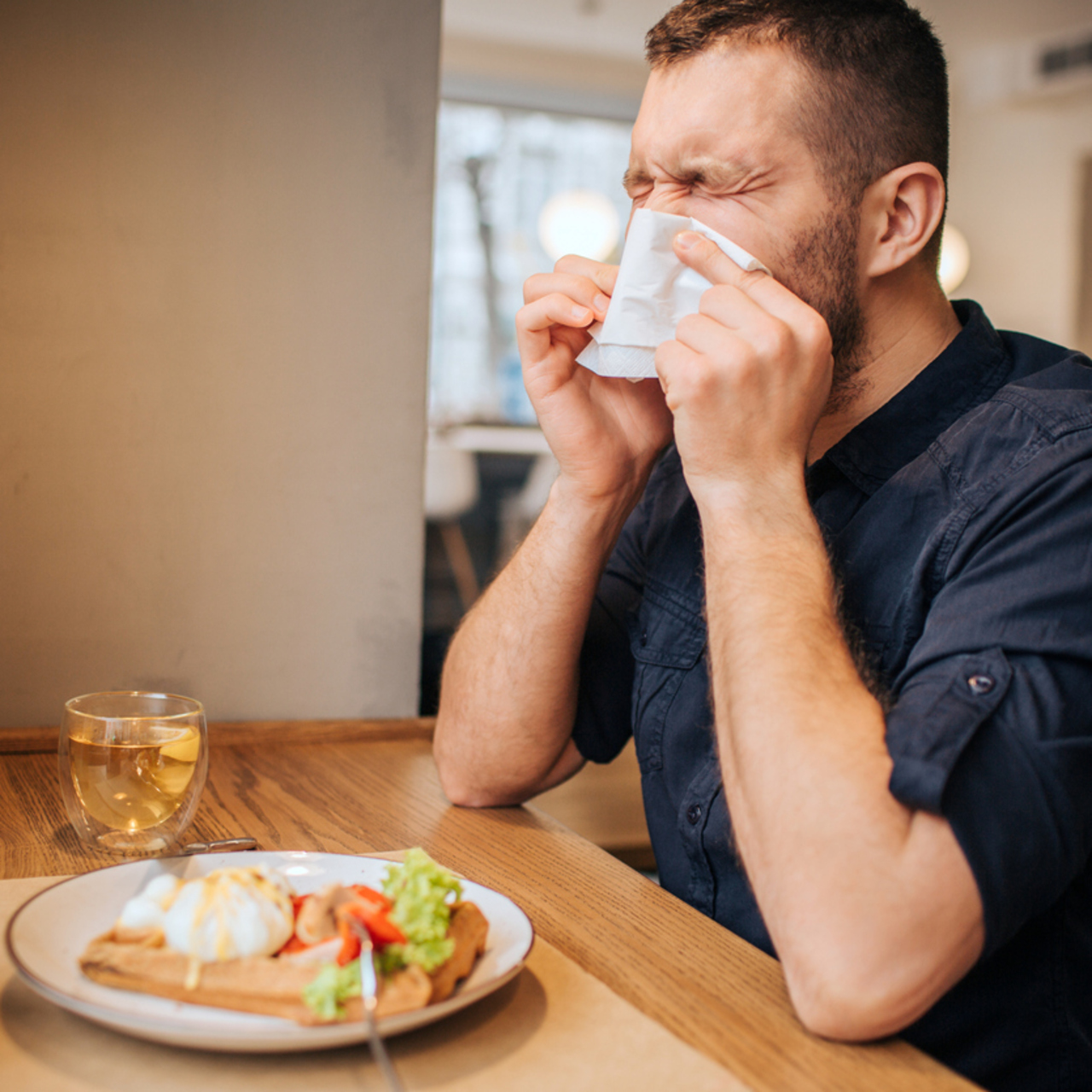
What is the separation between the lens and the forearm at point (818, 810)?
0.66 metres

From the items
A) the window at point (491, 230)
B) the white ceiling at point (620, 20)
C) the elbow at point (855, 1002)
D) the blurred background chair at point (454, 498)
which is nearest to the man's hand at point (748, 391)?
the elbow at point (855, 1002)

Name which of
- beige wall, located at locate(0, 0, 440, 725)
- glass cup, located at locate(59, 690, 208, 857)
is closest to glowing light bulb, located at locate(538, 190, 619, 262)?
beige wall, located at locate(0, 0, 440, 725)

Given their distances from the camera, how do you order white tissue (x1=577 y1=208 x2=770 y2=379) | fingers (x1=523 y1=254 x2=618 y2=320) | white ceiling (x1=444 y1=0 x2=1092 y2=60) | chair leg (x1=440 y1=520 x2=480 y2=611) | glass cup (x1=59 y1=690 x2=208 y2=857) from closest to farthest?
glass cup (x1=59 y1=690 x2=208 y2=857) < white tissue (x1=577 y1=208 x2=770 y2=379) < fingers (x1=523 y1=254 x2=618 y2=320) < white ceiling (x1=444 y1=0 x2=1092 y2=60) < chair leg (x1=440 y1=520 x2=480 y2=611)

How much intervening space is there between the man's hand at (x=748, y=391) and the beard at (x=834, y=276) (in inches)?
6.9

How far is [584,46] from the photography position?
6.47 meters

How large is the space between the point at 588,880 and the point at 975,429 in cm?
50

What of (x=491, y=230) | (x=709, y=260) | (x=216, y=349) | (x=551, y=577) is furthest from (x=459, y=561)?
(x=709, y=260)

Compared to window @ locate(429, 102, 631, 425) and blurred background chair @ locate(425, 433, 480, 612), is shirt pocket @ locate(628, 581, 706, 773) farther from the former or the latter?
window @ locate(429, 102, 631, 425)

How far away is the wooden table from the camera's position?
64cm

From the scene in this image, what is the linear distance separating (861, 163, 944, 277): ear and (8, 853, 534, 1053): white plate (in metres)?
0.75

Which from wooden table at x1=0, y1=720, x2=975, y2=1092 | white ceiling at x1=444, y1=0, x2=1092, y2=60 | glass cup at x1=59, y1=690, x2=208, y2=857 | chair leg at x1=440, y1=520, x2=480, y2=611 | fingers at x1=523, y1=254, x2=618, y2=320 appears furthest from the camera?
chair leg at x1=440, y1=520, x2=480, y2=611

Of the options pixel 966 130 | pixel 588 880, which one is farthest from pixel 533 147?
pixel 588 880

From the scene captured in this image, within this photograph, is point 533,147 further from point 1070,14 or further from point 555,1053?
point 555,1053

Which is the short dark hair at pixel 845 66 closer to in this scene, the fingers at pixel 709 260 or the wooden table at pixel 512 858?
the fingers at pixel 709 260
